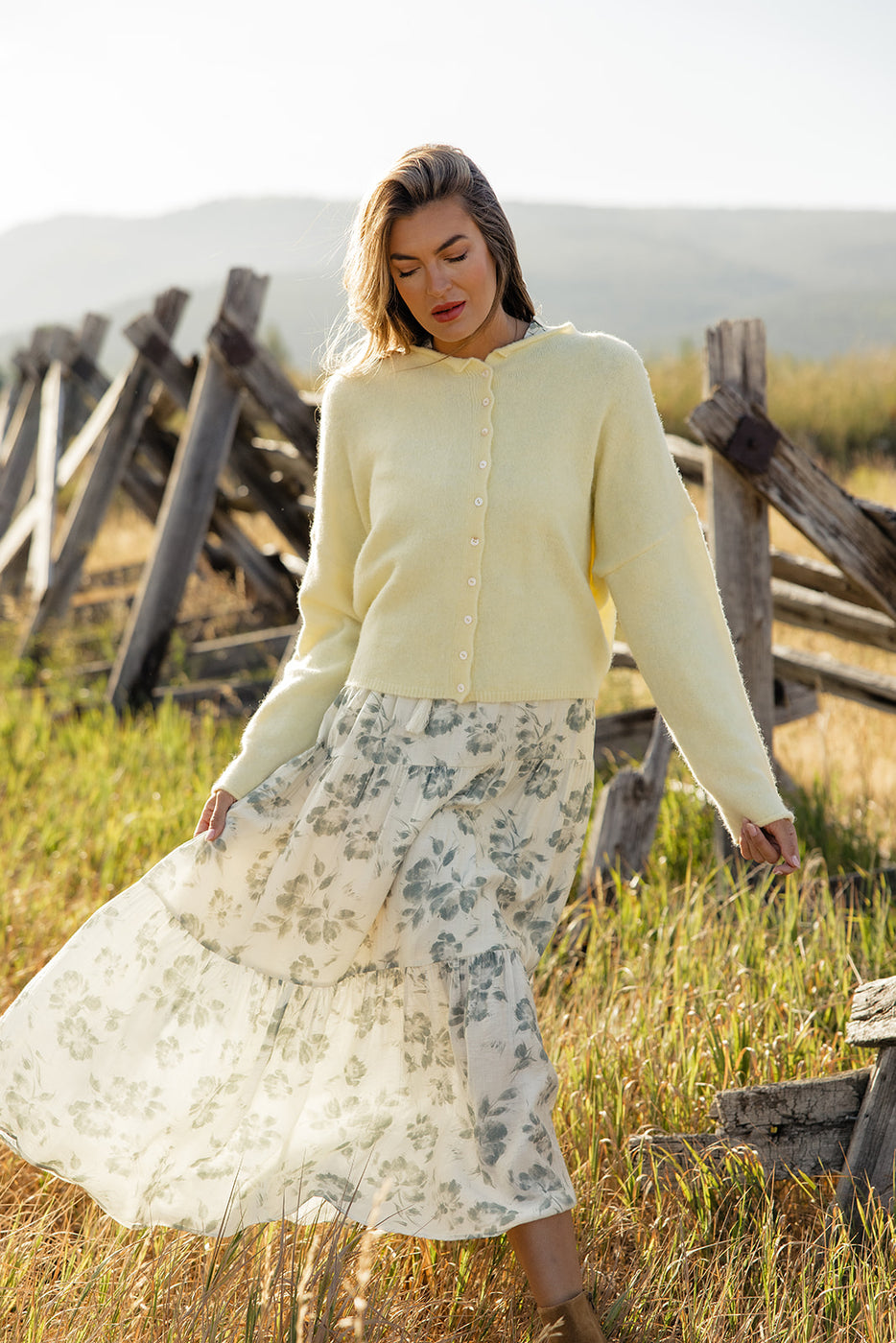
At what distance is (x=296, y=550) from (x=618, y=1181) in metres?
4.75

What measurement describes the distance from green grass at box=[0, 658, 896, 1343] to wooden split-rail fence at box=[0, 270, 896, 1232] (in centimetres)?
13

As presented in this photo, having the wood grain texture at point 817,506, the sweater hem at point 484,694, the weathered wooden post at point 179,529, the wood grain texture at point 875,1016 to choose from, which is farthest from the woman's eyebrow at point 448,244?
the weathered wooden post at point 179,529

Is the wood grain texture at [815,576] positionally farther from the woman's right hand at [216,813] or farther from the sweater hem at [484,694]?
the woman's right hand at [216,813]

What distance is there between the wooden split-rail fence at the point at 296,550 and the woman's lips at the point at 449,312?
1431 millimetres

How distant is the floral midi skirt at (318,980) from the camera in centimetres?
188

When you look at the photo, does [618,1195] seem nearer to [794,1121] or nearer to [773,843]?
[794,1121]

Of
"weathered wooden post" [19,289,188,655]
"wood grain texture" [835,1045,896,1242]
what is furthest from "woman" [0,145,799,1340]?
"weathered wooden post" [19,289,188,655]

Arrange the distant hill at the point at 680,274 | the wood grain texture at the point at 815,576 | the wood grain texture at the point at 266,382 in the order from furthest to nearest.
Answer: the distant hill at the point at 680,274 < the wood grain texture at the point at 266,382 < the wood grain texture at the point at 815,576

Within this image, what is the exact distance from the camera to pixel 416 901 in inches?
74.7

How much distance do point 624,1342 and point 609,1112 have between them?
0.55 metres

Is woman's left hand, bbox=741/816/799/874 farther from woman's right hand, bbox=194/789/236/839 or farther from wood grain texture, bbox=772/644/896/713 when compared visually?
wood grain texture, bbox=772/644/896/713

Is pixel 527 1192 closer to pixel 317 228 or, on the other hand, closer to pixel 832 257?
pixel 317 228

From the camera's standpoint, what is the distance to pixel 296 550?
21.2 feet

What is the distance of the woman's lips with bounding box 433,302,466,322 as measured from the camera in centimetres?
199
